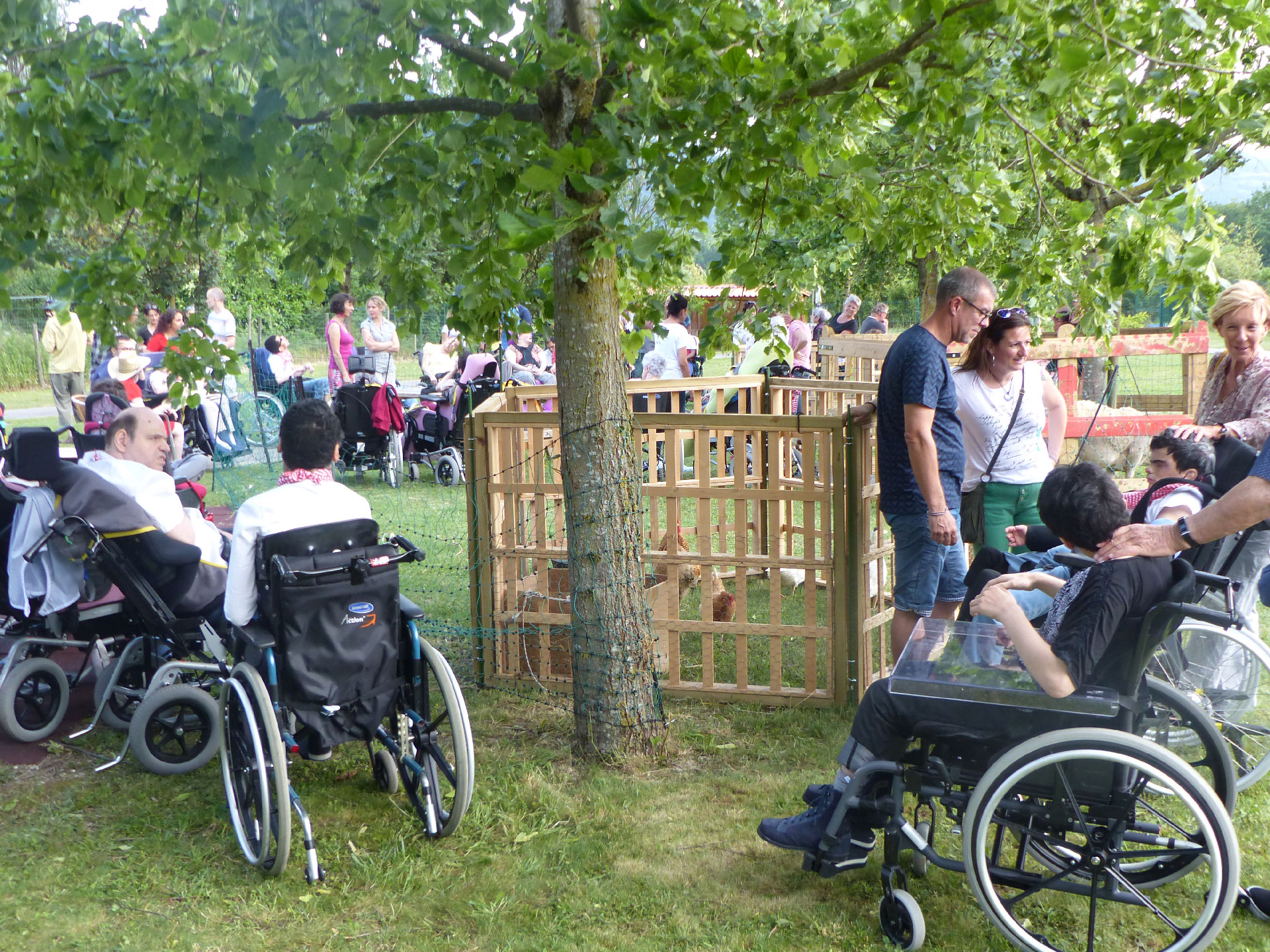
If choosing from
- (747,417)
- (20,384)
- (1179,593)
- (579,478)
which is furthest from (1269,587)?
(20,384)

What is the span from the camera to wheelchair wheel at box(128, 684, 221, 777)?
13.5 feet

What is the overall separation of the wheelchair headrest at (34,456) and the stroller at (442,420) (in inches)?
252

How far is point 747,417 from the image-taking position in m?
4.59

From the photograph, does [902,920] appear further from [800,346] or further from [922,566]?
[800,346]

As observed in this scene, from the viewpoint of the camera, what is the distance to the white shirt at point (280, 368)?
13461mm

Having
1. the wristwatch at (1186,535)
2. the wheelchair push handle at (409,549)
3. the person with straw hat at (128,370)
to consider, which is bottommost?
the wheelchair push handle at (409,549)

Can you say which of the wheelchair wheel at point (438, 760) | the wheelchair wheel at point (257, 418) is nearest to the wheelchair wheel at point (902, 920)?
the wheelchair wheel at point (438, 760)

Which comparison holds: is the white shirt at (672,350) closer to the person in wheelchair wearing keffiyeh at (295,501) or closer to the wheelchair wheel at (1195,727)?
the person in wheelchair wearing keffiyeh at (295,501)

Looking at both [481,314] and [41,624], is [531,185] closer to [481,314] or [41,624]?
[481,314]

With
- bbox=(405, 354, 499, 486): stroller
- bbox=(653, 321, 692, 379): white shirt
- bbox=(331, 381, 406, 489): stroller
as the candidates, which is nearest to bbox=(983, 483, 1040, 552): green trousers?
bbox=(653, 321, 692, 379): white shirt

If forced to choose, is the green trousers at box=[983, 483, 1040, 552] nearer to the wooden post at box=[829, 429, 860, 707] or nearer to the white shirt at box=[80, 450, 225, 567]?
the wooden post at box=[829, 429, 860, 707]

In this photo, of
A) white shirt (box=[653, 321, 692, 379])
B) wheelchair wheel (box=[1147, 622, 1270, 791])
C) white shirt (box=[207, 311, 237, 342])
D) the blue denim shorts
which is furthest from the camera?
white shirt (box=[207, 311, 237, 342])

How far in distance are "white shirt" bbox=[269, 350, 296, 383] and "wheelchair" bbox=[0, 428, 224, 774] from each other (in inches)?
364

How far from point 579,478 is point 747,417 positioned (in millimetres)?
887
